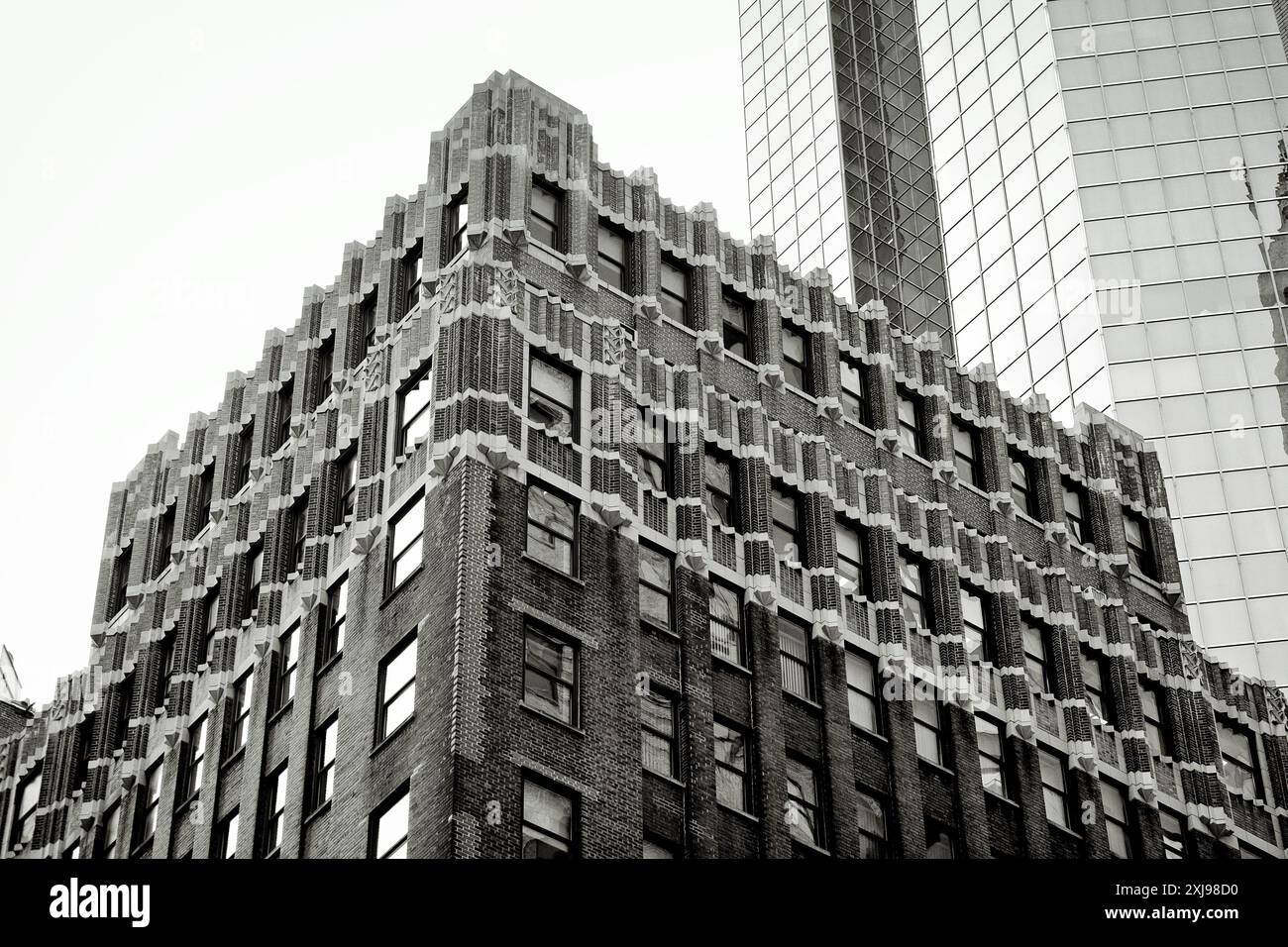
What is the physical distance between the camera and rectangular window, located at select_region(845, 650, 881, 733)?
52.1 m

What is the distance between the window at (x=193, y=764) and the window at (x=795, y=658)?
14.7 m

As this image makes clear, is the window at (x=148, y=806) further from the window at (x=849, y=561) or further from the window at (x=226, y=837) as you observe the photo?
the window at (x=849, y=561)

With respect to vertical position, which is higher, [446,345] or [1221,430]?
[1221,430]

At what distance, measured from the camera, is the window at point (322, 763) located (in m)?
46.9

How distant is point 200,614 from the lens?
5831cm

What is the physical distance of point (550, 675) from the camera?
44.9 meters

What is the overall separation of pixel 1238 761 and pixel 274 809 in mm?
31008

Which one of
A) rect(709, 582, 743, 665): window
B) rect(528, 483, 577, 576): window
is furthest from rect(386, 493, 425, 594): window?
rect(709, 582, 743, 665): window

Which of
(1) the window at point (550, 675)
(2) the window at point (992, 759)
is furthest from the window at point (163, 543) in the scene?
(2) the window at point (992, 759)

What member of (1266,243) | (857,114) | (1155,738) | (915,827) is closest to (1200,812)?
(1155,738)

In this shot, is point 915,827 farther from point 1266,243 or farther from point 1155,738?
point 1266,243
